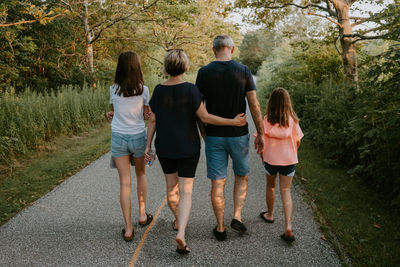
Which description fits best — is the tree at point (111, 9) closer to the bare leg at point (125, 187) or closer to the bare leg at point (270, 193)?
the bare leg at point (125, 187)

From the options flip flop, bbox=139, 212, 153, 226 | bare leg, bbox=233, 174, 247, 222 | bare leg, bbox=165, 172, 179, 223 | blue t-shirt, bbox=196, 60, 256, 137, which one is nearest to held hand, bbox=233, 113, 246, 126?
blue t-shirt, bbox=196, 60, 256, 137

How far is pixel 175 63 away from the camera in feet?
9.73

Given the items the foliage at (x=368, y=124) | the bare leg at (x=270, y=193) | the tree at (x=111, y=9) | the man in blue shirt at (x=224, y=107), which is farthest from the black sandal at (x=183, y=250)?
the tree at (x=111, y=9)

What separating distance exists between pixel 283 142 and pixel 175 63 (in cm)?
160

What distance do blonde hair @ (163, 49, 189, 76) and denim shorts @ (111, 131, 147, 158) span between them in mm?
869

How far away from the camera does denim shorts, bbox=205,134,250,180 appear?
3320 mm

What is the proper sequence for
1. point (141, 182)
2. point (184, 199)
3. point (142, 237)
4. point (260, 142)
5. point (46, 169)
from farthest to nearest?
point (46, 169), point (141, 182), point (142, 237), point (260, 142), point (184, 199)

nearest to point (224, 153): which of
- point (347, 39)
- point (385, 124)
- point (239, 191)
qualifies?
point (239, 191)

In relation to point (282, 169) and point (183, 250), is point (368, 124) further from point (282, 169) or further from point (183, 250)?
point (183, 250)

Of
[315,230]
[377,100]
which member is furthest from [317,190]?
[377,100]

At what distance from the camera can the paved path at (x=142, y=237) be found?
10.3 feet

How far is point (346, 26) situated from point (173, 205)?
959 cm

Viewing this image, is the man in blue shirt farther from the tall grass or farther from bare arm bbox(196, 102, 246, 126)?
the tall grass

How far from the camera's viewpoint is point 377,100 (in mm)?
4848
